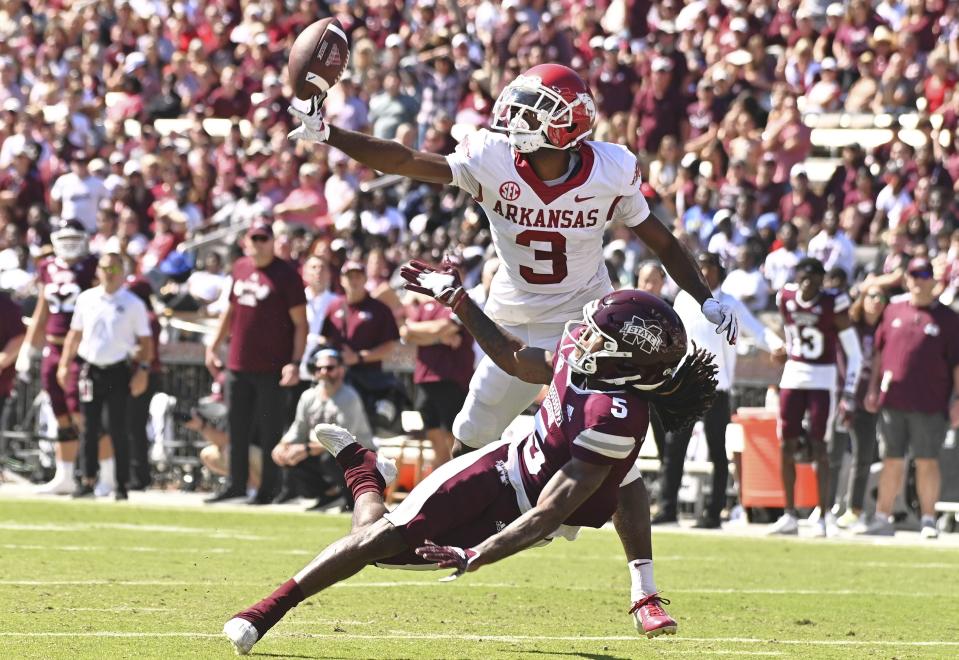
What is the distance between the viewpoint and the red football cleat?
6258 mm

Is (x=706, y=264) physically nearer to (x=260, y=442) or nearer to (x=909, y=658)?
(x=260, y=442)

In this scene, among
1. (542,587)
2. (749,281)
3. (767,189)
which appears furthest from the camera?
(767,189)

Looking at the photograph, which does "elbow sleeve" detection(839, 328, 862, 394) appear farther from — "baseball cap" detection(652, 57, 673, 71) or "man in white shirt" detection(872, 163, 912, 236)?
"baseball cap" detection(652, 57, 673, 71)

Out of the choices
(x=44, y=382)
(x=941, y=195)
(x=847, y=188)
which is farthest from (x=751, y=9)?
(x=44, y=382)

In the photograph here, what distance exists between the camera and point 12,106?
75.9 ft

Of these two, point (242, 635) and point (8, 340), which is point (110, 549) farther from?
point (8, 340)

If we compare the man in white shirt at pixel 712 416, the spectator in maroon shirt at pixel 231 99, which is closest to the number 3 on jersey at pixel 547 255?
the man in white shirt at pixel 712 416

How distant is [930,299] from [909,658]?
6.66 m

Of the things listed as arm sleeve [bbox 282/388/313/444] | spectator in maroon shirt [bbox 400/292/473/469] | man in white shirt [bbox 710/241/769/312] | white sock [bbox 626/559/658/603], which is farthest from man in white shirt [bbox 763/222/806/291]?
white sock [bbox 626/559/658/603]

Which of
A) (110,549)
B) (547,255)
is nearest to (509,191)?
(547,255)

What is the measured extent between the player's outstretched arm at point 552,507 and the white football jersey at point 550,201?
60.4 inches

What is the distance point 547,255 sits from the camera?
283 inches

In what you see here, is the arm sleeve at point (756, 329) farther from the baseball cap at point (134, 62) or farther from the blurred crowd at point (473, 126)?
the baseball cap at point (134, 62)

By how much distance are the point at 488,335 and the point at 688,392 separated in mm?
803
